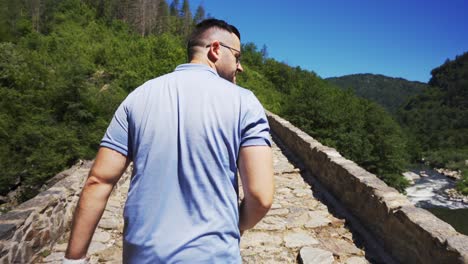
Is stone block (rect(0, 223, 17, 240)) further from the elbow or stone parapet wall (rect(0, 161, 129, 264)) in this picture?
the elbow

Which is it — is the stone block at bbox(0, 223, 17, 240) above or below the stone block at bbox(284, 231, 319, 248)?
above

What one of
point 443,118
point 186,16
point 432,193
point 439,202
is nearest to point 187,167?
point 439,202

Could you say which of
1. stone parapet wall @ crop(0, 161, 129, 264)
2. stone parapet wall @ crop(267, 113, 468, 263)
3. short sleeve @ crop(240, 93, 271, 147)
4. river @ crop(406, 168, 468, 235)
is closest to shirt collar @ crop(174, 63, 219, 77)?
short sleeve @ crop(240, 93, 271, 147)

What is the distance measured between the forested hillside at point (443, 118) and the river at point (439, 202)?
339cm

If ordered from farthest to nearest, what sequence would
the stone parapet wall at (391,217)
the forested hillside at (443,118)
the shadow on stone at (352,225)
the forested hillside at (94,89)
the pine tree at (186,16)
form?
the forested hillside at (443,118)
the pine tree at (186,16)
the forested hillside at (94,89)
the shadow on stone at (352,225)
the stone parapet wall at (391,217)

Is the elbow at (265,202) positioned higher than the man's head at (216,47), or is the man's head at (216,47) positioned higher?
the man's head at (216,47)

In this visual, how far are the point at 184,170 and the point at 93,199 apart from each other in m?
0.37

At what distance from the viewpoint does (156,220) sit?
3.71ft

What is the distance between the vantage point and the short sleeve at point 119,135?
124 centimetres

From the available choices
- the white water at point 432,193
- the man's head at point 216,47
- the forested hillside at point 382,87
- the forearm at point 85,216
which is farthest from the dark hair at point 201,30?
the forested hillside at point 382,87

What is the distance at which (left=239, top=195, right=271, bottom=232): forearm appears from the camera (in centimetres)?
123

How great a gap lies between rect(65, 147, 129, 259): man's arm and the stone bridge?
7.10 feet

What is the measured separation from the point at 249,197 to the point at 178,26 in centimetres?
5594

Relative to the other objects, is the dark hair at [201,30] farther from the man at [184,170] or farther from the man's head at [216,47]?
the man at [184,170]
